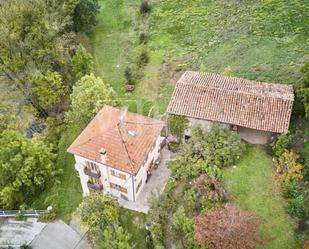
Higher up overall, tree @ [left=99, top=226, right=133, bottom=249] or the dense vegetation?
the dense vegetation

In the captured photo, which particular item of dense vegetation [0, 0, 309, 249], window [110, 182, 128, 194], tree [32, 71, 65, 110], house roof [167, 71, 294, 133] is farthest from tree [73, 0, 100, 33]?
window [110, 182, 128, 194]

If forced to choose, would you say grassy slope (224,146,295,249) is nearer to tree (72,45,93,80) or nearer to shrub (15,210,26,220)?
shrub (15,210,26,220)

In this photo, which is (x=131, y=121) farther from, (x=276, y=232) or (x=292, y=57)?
(x=292, y=57)

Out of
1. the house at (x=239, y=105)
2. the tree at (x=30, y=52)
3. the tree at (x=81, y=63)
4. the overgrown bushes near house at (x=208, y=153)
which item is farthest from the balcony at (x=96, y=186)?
the tree at (x=81, y=63)

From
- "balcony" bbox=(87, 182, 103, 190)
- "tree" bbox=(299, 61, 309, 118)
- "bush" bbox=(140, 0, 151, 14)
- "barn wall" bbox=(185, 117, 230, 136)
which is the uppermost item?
"bush" bbox=(140, 0, 151, 14)

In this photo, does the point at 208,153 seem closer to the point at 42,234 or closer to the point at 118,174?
the point at 118,174

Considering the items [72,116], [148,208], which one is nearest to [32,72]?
[72,116]

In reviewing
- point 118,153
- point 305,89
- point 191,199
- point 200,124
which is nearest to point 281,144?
point 305,89

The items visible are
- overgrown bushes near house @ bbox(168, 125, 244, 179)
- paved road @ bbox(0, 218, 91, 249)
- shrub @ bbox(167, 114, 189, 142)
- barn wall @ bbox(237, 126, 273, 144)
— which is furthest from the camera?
shrub @ bbox(167, 114, 189, 142)
